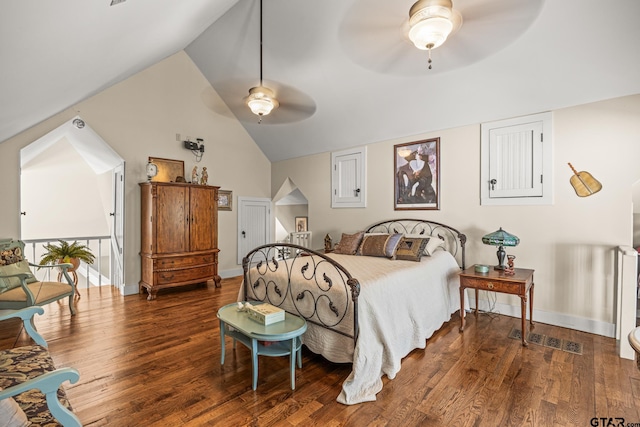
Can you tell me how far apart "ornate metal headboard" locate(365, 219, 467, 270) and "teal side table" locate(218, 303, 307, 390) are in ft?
8.89

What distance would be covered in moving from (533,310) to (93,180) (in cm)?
847

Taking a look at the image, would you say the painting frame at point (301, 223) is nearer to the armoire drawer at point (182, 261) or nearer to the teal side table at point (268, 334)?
the armoire drawer at point (182, 261)

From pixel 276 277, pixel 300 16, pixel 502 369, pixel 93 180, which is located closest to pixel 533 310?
pixel 502 369

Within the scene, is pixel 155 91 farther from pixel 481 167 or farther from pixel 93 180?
pixel 481 167

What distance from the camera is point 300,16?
3.50 meters

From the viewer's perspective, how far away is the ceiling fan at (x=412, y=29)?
2666 millimetres

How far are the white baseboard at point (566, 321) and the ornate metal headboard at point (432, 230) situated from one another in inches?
28.9

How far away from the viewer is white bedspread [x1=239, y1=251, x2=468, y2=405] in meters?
2.17

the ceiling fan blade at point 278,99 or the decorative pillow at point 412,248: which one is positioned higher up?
the ceiling fan blade at point 278,99

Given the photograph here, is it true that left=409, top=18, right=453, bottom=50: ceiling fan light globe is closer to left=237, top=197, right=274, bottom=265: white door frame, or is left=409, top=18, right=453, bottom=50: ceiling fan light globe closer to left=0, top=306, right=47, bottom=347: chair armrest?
left=0, top=306, right=47, bottom=347: chair armrest

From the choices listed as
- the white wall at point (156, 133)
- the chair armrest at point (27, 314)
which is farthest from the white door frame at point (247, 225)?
the chair armrest at point (27, 314)

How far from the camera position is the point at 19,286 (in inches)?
130

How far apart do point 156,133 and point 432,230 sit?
5032mm

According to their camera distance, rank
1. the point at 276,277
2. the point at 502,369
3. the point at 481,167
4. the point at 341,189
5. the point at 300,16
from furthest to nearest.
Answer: the point at 341,189 → the point at 481,167 → the point at 300,16 → the point at 276,277 → the point at 502,369
